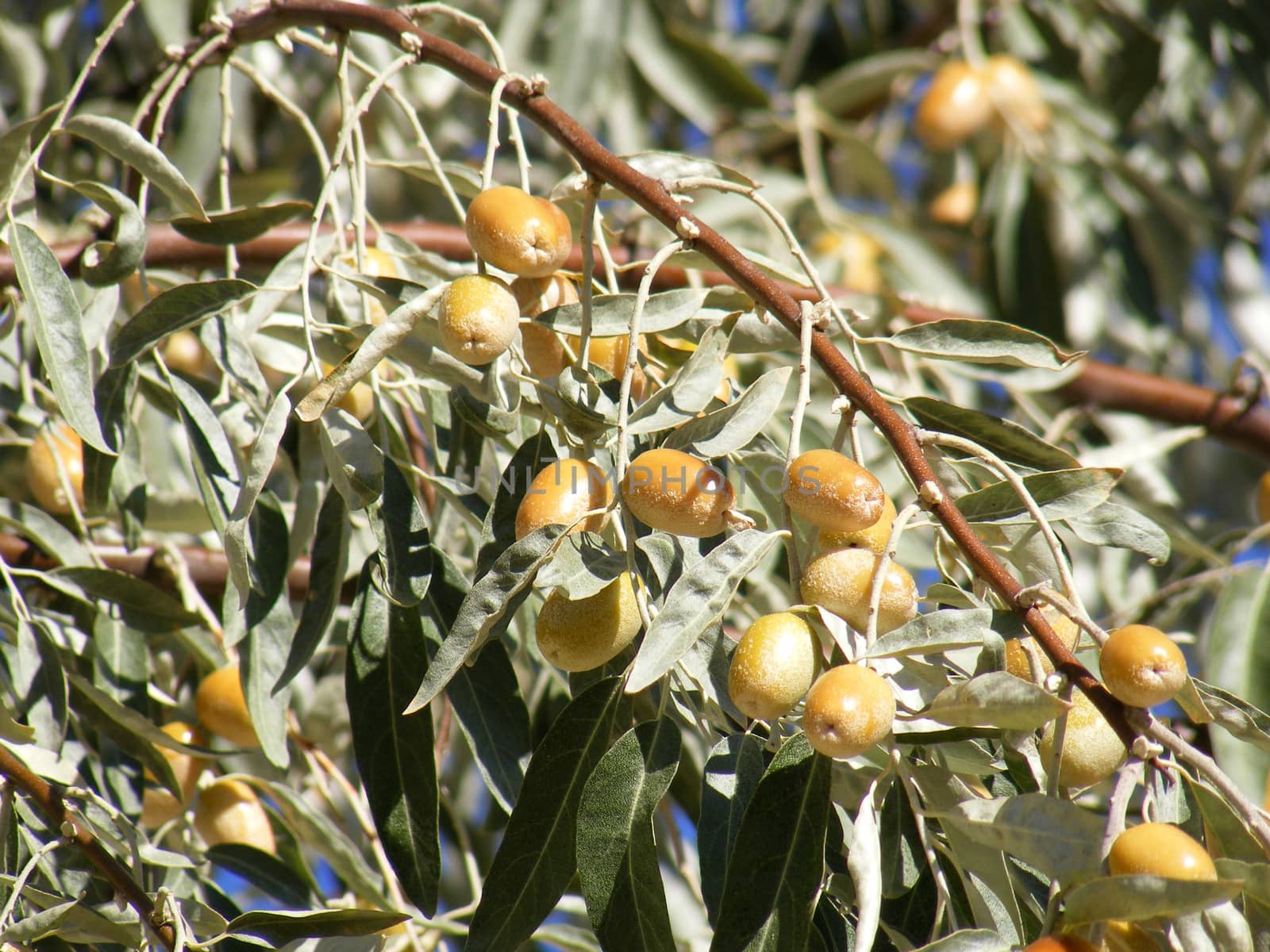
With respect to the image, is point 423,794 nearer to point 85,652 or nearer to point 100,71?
point 85,652

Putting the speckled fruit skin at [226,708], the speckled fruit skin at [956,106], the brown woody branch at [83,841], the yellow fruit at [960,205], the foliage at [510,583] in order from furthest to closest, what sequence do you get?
the yellow fruit at [960,205]
the speckled fruit skin at [956,106]
the speckled fruit skin at [226,708]
the brown woody branch at [83,841]
the foliage at [510,583]

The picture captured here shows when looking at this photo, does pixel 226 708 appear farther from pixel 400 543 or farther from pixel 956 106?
pixel 956 106

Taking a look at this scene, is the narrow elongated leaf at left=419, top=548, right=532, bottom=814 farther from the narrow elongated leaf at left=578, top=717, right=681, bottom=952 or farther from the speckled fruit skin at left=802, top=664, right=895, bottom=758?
the speckled fruit skin at left=802, top=664, right=895, bottom=758

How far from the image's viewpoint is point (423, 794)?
894 mm

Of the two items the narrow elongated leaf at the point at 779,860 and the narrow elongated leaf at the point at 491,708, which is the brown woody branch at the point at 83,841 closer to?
the narrow elongated leaf at the point at 491,708

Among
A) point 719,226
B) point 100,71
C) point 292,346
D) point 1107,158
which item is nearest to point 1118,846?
point 292,346

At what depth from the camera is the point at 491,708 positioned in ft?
3.04

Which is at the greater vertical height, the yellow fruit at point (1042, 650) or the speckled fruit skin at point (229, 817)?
the yellow fruit at point (1042, 650)

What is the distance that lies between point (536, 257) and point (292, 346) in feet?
1.44

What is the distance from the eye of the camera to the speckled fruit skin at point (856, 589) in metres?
0.66

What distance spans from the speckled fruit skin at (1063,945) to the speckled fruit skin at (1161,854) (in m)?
0.04

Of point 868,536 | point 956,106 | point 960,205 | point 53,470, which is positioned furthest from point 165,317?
point 960,205

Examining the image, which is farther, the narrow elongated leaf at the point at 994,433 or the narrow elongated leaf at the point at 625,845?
the narrow elongated leaf at the point at 994,433

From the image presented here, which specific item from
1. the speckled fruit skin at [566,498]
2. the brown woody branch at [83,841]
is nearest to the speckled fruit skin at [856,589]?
the speckled fruit skin at [566,498]
